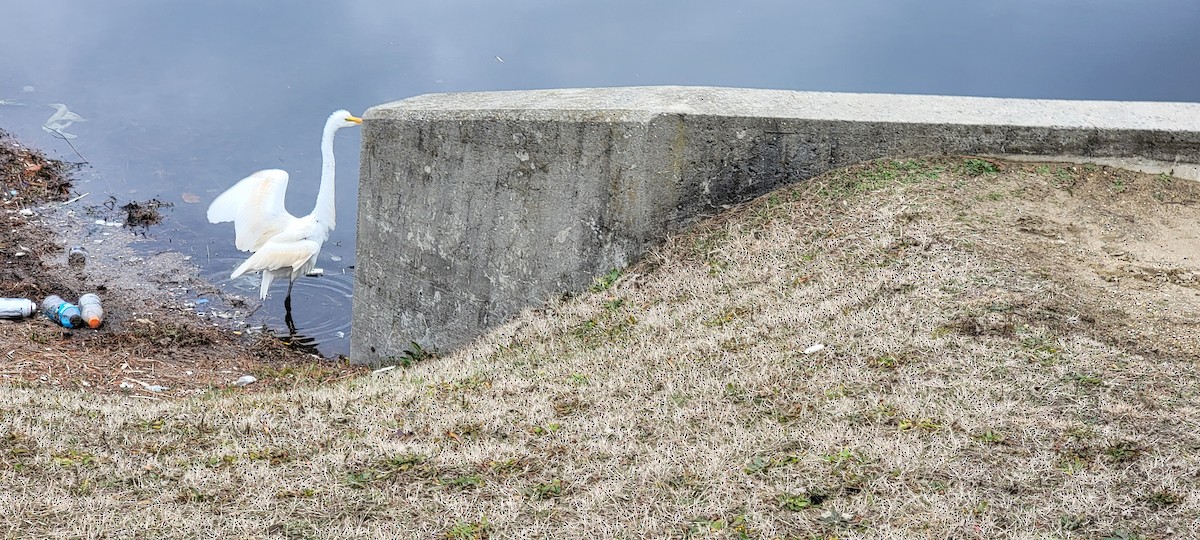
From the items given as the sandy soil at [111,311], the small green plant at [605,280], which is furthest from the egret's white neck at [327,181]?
the small green plant at [605,280]

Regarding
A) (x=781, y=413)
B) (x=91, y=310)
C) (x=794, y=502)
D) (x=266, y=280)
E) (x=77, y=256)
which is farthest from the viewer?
(x=77, y=256)

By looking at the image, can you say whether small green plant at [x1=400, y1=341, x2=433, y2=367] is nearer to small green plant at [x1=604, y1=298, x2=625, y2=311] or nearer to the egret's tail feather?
small green plant at [x1=604, y1=298, x2=625, y2=311]

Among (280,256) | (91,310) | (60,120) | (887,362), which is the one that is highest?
(60,120)

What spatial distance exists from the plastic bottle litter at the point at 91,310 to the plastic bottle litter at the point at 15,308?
0.35 metres

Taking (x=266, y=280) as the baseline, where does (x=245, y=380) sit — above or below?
below

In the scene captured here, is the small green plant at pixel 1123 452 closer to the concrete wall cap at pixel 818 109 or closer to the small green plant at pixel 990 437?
the small green plant at pixel 990 437

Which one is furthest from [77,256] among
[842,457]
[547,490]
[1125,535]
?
[1125,535]

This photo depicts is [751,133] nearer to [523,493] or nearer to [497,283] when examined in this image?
[497,283]

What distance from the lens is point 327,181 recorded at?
9.10 metres

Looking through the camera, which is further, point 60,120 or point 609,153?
point 60,120

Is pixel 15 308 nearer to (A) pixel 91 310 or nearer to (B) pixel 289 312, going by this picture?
(A) pixel 91 310

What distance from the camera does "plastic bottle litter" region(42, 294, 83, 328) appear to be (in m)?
8.20

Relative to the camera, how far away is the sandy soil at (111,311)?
22.2 feet

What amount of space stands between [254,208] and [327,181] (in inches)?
26.2
